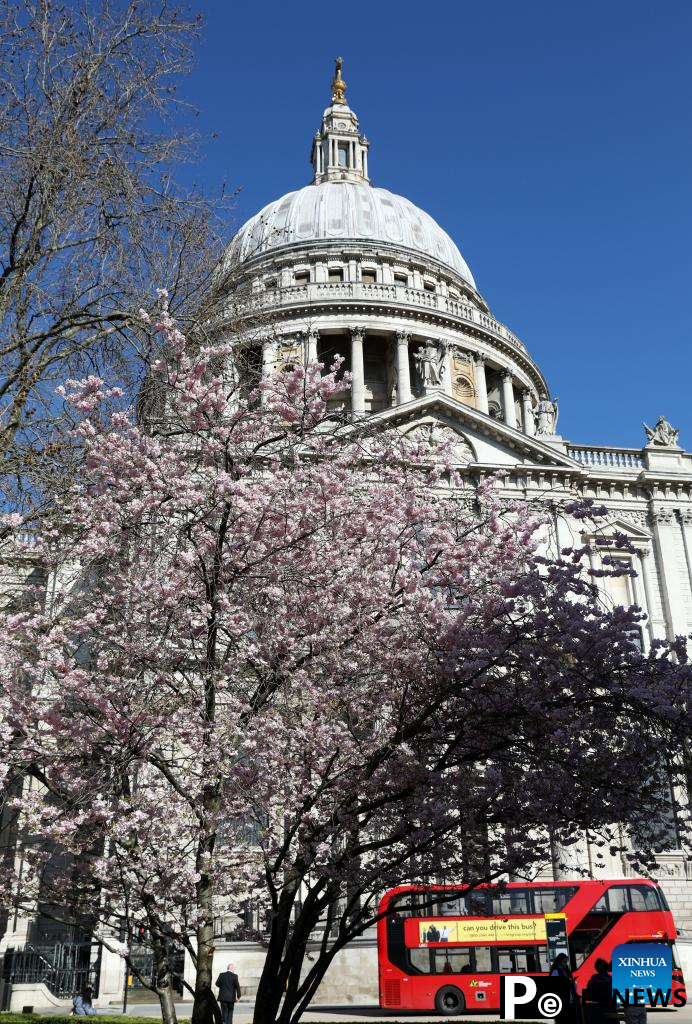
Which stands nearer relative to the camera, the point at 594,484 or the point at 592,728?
the point at 592,728

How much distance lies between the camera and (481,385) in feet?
192

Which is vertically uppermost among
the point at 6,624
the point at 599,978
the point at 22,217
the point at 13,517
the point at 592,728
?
the point at 22,217

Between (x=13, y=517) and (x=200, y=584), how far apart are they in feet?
7.99

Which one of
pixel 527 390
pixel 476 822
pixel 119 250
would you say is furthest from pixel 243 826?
pixel 527 390

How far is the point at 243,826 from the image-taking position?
480 inches

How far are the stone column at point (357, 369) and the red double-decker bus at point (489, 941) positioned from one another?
31967 millimetres

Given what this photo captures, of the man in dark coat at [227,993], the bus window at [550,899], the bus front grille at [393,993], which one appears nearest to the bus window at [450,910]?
the bus window at [550,899]

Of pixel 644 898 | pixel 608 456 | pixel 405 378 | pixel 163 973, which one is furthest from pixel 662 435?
pixel 163 973

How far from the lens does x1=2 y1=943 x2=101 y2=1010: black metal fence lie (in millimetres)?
26219

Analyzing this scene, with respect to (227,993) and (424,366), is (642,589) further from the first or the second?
(227,993)

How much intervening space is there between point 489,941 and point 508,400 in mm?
39554

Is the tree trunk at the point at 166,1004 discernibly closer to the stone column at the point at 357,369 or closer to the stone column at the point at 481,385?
the stone column at the point at 357,369

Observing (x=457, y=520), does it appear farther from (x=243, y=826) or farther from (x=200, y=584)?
(x=243, y=826)

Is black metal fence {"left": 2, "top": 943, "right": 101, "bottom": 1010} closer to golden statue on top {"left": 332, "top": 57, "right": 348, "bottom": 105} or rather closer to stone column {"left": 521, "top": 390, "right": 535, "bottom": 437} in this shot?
stone column {"left": 521, "top": 390, "right": 535, "bottom": 437}
